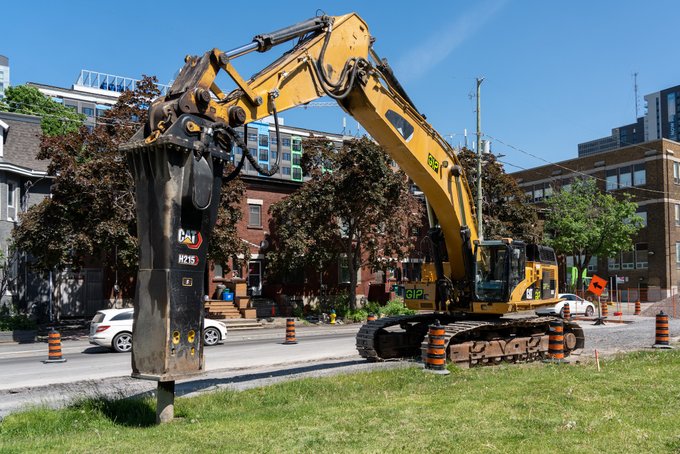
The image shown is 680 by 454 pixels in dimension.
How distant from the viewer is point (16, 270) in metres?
30.0

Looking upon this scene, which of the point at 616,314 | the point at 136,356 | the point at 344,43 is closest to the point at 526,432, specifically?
the point at 136,356

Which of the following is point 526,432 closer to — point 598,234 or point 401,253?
point 401,253

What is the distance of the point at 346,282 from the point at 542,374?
28544 millimetres

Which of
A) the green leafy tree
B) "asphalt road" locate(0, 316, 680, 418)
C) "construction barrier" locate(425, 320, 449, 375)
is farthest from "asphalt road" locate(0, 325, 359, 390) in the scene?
the green leafy tree

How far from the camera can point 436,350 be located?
41.9 ft

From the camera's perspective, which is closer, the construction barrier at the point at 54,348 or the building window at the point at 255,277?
the construction barrier at the point at 54,348

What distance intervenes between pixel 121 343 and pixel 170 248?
46.1 ft

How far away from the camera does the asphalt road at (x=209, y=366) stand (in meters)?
12.0

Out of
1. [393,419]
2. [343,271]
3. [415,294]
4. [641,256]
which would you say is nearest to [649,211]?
[641,256]

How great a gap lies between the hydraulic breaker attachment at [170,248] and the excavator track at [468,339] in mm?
6959

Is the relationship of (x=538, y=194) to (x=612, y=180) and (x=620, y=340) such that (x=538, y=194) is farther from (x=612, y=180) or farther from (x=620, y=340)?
(x=620, y=340)

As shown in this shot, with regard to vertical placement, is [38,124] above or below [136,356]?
above

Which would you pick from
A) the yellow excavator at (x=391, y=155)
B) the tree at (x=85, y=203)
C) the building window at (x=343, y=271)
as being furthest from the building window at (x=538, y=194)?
the yellow excavator at (x=391, y=155)

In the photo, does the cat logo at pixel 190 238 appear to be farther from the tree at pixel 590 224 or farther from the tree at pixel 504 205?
the tree at pixel 590 224
